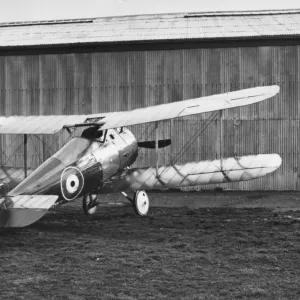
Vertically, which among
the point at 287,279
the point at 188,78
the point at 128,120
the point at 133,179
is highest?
the point at 188,78

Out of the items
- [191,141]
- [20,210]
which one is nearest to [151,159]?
[191,141]

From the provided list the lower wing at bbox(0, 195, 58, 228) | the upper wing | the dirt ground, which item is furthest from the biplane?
the lower wing at bbox(0, 195, 58, 228)

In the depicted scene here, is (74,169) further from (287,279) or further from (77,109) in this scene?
(77,109)

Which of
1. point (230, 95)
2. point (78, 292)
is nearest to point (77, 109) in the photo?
point (230, 95)

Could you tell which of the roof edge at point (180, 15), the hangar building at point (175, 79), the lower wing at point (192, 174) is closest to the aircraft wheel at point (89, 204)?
the lower wing at point (192, 174)

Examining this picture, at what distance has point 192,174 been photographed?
50.0ft

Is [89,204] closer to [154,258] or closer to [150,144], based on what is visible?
[150,144]

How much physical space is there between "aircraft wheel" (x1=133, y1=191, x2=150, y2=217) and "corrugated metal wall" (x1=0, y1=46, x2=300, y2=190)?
829cm

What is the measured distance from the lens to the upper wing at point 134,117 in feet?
47.2

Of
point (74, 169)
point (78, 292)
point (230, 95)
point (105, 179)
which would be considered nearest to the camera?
point (78, 292)

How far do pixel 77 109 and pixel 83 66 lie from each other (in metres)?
2.07

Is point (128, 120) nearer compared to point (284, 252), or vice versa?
point (284, 252)

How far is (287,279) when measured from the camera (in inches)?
319

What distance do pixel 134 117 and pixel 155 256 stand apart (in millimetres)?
5935
